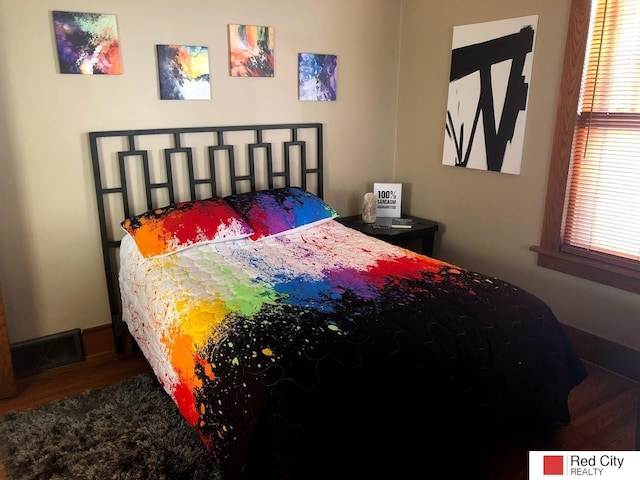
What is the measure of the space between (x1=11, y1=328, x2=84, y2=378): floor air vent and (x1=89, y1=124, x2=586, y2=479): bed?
23cm

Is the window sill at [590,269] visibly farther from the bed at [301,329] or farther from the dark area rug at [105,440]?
the dark area rug at [105,440]

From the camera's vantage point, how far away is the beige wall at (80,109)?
8.04 feet

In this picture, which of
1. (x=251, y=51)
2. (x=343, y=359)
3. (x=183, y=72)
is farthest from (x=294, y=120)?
(x=343, y=359)

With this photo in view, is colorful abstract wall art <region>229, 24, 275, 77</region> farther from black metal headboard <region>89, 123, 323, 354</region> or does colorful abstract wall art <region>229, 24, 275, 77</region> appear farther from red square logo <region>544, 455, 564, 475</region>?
red square logo <region>544, 455, 564, 475</region>

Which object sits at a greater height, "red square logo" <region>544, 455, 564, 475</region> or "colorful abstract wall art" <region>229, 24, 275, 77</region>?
"colorful abstract wall art" <region>229, 24, 275, 77</region>

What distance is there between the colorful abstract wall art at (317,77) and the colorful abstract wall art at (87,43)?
3.58ft

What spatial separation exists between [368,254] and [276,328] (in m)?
0.93

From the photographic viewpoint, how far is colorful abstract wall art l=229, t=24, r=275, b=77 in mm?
2930

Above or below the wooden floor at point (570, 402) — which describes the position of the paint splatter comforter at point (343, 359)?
above

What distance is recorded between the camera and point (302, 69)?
3.22m

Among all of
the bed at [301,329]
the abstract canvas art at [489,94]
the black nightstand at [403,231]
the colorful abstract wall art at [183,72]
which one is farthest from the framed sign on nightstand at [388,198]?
the colorful abstract wall art at [183,72]

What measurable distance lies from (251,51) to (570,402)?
249 cm

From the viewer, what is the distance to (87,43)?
2.53 meters

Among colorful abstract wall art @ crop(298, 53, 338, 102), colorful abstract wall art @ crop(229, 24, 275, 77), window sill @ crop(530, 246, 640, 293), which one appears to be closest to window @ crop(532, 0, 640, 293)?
window sill @ crop(530, 246, 640, 293)
